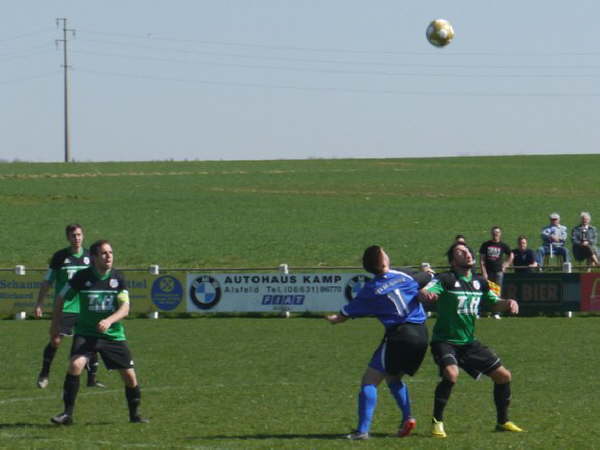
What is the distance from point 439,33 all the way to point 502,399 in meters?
21.7

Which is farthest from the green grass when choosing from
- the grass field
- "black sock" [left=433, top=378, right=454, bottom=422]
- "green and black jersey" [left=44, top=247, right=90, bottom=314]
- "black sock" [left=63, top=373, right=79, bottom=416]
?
"black sock" [left=433, top=378, right=454, bottom=422]

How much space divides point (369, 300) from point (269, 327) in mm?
14128

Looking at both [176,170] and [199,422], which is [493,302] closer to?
[199,422]

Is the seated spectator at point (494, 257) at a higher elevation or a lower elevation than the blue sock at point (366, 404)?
higher

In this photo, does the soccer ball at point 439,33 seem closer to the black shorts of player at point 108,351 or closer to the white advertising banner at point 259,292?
the white advertising banner at point 259,292

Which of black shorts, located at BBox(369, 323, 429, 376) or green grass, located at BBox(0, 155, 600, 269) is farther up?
green grass, located at BBox(0, 155, 600, 269)

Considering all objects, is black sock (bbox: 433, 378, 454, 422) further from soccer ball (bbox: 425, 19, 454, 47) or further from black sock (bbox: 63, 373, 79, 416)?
soccer ball (bbox: 425, 19, 454, 47)

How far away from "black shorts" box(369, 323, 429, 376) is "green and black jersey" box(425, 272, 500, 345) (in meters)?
0.36

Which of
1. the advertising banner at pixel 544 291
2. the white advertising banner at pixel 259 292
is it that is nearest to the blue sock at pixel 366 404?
the advertising banner at pixel 544 291

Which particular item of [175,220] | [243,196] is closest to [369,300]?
[175,220]

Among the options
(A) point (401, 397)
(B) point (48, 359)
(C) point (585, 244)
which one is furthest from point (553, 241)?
(A) point (401, 397)

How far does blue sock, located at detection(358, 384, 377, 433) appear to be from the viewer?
1065 centimetres

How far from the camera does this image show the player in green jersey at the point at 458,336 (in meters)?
10.9

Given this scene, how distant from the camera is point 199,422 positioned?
12.0m
